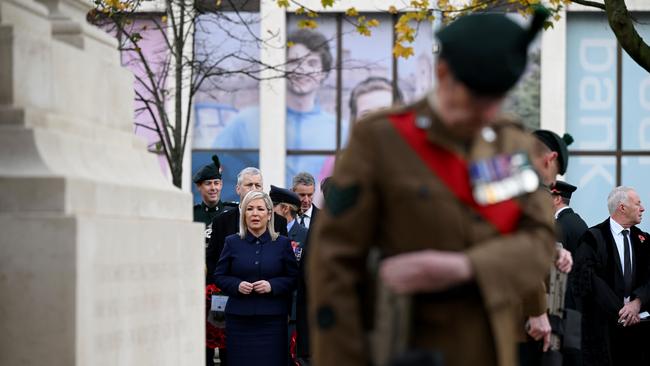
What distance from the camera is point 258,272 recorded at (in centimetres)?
1235

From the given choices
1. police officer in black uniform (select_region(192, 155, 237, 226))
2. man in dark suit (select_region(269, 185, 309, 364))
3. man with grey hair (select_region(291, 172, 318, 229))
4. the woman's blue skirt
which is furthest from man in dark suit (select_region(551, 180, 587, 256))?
police officer in black uniform (select_region(192, 155, 237, 226))

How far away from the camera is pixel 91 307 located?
636cm

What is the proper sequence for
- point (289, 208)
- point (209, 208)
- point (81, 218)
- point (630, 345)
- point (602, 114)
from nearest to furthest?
point (81, 218), point (630, 345), point (289, 208), point (209, 208), point (602, 114)

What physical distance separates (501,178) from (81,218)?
2617 millimetres

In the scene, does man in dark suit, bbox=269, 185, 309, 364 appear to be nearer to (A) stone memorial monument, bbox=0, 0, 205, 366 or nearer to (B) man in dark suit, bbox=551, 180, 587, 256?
(B) man in dark suit, bbox=551, 180, 587, 256

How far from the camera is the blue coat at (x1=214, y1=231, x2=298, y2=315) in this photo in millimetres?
12289

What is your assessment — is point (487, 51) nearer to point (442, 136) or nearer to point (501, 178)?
point (442, 136)

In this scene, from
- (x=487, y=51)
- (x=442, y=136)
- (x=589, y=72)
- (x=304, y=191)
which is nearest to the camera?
(x=487, y=51)

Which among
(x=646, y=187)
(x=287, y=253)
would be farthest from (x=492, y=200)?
(x=646, y=187)

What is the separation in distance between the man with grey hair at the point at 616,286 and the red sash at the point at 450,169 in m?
9.55

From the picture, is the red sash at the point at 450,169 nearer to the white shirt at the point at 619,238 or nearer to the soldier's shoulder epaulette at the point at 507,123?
the soldier's shoulder epaulette at the point at 507,123

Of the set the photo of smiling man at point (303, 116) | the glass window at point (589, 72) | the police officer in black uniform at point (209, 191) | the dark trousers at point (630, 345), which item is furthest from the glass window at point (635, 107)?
the police officer in black uniform at point (209, 191)

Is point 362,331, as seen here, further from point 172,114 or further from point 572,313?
point 172,114

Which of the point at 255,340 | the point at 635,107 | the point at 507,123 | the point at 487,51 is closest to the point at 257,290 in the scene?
the point at 255,340
